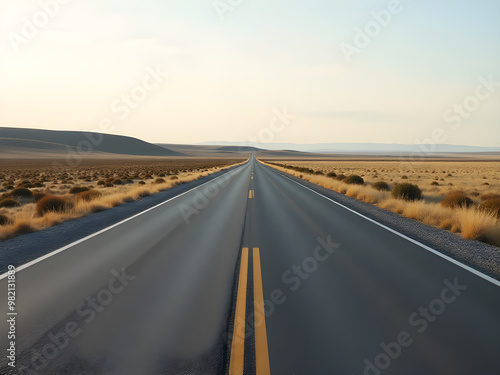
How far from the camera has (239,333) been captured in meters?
4.27

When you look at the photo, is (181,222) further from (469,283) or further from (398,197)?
(398,197)

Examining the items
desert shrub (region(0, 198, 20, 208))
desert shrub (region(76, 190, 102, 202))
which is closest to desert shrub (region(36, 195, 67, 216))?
desert shrub (region(76, 190, 102, 202))

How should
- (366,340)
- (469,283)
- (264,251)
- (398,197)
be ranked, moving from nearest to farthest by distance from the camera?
(366,340) → (469,283) → (264,251) → (398,197)

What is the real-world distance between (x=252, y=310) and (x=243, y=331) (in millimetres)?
597

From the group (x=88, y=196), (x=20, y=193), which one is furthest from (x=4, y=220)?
(x=20, y=193)

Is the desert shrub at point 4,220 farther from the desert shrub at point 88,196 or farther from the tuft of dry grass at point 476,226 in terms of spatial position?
the tuft of dry grass at point 476,226

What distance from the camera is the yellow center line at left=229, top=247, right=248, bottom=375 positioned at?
3.60m

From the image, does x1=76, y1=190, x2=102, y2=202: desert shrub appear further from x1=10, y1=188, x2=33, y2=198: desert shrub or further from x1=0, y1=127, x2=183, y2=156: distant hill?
x1=0, y1=127, x2=183, y2=156: distant hill

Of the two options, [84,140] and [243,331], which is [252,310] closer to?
[243,331]

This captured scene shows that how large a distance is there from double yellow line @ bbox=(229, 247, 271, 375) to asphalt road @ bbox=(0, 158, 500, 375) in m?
0.02

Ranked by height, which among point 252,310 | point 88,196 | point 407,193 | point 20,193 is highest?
point 252,310

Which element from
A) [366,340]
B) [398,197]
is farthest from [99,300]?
[398,197]

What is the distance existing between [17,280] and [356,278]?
216 inches

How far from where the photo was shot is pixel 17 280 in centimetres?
611
